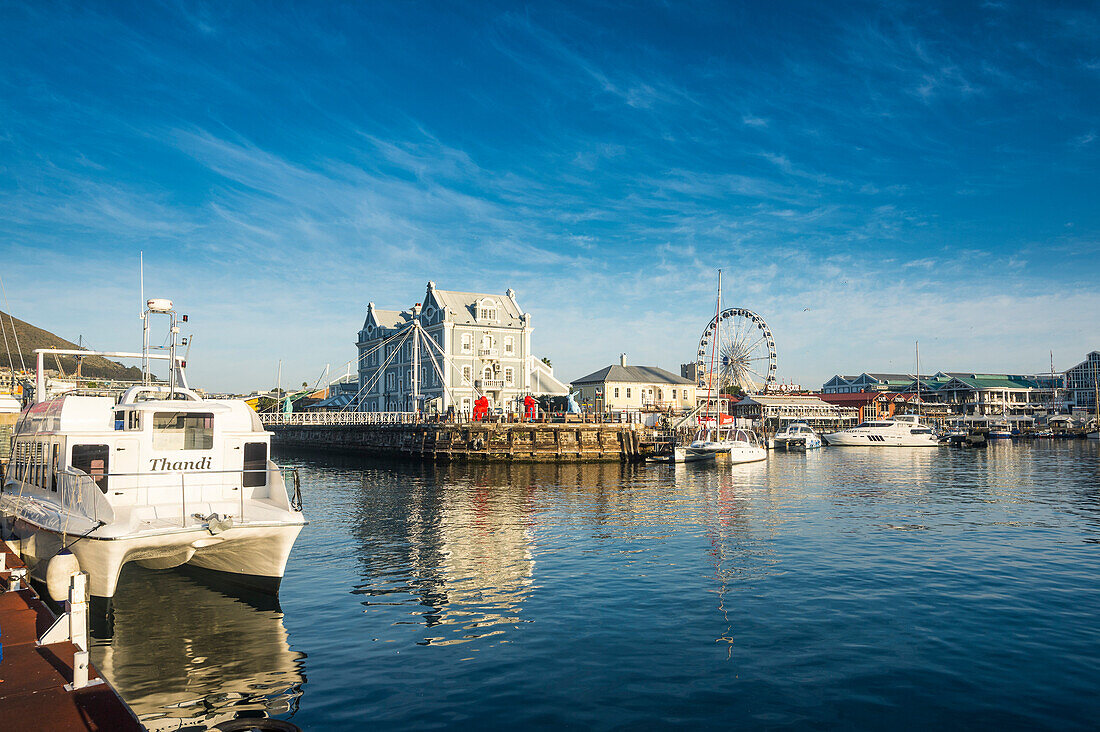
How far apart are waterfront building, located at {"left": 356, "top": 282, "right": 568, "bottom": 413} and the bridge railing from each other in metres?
4.93

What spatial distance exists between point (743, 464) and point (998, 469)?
19529mm

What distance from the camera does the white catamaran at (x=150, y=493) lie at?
14305mm

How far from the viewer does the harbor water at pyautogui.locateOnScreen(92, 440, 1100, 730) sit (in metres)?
10.7

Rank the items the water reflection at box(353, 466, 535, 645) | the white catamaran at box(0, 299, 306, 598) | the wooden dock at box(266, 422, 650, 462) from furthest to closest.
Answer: the wooden dock at box(266, 422, 650, 462)
the water reflection at box(353, 466, 535, 645)
the white catamaran at box(0, 299, 306, 598)

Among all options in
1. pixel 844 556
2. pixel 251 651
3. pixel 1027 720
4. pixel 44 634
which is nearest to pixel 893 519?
pixel 844 556

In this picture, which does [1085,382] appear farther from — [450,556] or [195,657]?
[195,657]

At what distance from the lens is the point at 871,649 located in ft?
42.5

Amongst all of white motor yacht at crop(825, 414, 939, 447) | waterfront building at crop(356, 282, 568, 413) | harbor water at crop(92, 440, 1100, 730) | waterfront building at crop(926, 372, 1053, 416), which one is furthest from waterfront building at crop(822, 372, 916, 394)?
harbor water at crop(92, 440, 1100, 730)

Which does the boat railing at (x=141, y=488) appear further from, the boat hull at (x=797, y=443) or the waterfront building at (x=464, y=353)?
the boat hull at (x=797, y=443)

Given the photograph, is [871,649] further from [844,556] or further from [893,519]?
[893,519]

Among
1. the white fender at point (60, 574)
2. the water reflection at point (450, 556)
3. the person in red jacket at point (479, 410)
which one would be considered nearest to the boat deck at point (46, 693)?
the white fender at point (60, 574)

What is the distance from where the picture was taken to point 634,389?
10731 cm

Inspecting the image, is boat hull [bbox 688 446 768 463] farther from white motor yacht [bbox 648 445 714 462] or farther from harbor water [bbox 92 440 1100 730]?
harbor water [bbox 92 440 1100 730]

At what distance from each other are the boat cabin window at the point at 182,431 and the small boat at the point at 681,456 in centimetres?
4785
